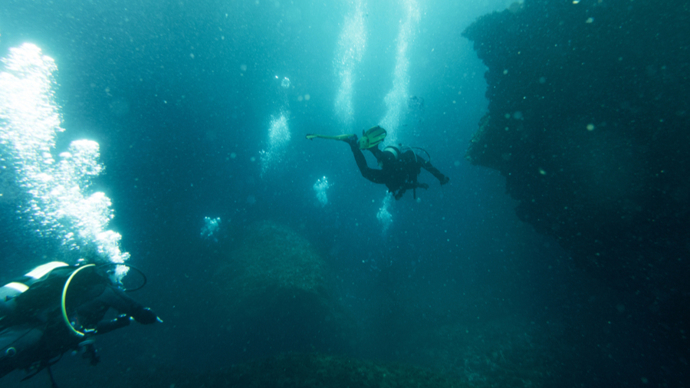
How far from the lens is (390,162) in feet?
19.1

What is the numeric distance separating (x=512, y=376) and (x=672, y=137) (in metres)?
7.93

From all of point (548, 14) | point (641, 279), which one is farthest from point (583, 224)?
point (548, 14)

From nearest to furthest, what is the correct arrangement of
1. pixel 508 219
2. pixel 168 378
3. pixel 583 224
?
pixel 583 224 < pixel 168 378 < pixel 508 219

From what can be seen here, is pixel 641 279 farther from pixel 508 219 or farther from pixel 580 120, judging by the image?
pixel 508 219

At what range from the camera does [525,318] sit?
11867mm

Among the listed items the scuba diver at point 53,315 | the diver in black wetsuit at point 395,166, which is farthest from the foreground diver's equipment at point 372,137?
the scuba diver at point 53,315

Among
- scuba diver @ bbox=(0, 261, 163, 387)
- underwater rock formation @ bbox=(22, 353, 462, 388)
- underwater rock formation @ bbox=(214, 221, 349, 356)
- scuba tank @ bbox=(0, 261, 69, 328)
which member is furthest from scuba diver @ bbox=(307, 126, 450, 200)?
underwater rock formation @ bbox=(214, 221, 349, 356)

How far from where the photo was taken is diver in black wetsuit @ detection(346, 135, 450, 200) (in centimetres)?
583

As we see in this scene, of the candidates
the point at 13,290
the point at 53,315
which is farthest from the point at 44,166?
the point at 53,315

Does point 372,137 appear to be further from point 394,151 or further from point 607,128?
point 607,128

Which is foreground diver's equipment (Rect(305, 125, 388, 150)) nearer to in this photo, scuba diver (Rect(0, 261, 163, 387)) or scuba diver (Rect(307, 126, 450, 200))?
scuba diver (Rect(307, 126, 450, 200))

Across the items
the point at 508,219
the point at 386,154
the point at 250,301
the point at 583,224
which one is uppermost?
the point at 508,219

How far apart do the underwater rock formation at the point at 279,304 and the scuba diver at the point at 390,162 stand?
754 cm

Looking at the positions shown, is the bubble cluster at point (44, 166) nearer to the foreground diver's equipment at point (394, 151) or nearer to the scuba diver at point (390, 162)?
the scuba diver at point (390, 162)
